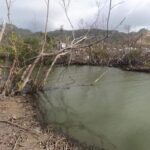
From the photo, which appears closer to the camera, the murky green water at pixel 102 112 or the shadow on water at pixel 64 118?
the shadow on water at pixel 64 118

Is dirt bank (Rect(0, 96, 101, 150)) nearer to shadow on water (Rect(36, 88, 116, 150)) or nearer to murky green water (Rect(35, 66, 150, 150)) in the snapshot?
shadow on water (Rect(36, 88, 116, 150))

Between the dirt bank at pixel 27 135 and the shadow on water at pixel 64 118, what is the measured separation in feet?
2.25

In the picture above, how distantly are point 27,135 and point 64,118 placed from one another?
377 cm

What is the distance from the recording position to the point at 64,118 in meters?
14.5

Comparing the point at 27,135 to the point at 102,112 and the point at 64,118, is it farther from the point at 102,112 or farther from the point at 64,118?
the point at 102,112

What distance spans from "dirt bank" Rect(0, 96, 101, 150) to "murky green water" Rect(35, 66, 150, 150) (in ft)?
2.87

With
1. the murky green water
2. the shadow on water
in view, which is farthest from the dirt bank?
the murky green water

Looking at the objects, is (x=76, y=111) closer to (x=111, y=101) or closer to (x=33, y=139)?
(x=111, y=101)

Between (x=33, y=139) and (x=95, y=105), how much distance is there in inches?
278

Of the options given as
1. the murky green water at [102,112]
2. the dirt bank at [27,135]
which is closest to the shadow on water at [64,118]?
the murky green water at [102,112]

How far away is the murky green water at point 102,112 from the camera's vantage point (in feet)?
38.7

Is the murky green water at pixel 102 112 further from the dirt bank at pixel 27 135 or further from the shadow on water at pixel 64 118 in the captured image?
the dirt bank at pixel 27 135

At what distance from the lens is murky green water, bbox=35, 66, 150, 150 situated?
11.8m

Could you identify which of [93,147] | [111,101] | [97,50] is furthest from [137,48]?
[93,147]
